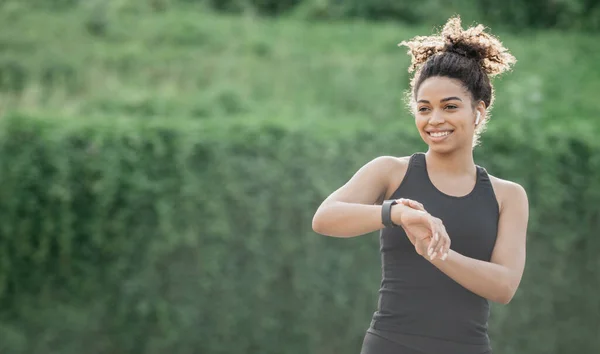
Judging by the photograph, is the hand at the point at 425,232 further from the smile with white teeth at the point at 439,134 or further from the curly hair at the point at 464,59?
the curly hair at the point at 464,59

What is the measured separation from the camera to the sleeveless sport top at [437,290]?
128 inches

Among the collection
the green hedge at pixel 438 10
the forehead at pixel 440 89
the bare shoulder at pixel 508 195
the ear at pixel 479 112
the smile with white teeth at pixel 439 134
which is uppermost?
the green hedge at pixel 438 10

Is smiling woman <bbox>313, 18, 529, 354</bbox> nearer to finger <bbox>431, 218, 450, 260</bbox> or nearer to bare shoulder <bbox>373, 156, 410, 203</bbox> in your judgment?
bare shoulder <bbox>373, 156, 410, 203</bbox>

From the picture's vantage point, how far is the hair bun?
348 cm

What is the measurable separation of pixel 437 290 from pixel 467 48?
0.86 metres

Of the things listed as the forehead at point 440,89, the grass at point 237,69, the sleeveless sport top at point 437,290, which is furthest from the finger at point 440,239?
the grass at point 237,69

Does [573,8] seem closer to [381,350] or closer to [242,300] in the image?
[242,300]

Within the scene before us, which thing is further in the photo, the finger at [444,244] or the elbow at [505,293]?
the elbow at [505,293]

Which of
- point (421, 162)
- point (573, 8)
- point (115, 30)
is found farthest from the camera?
point (573, 8)

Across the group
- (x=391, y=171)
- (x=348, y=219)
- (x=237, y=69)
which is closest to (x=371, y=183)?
(x=391, y=171)

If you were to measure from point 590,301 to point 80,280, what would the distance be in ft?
16.1

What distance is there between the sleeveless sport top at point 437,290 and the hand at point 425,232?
21cm

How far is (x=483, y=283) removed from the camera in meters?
3.19

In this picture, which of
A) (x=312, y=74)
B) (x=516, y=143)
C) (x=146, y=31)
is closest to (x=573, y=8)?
(x=312, y=74)
